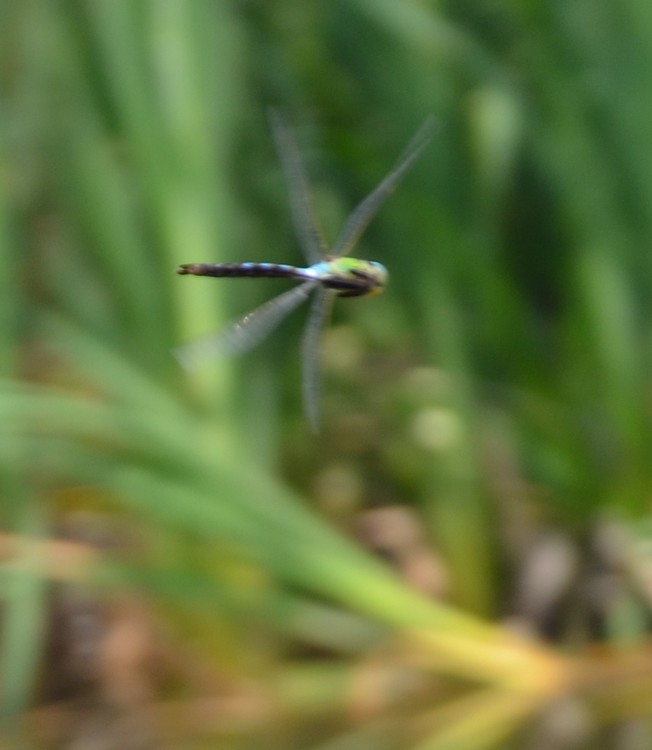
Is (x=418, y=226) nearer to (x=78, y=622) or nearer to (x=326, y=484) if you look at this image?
(x=326, y=484)

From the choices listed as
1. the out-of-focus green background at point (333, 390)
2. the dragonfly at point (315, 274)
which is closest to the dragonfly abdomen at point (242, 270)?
the dragonfly at point (315, 274)

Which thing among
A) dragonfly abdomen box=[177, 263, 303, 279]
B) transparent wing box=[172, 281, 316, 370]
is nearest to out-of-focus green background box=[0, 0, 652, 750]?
transparent wing box=[172, 281, 316, 370]

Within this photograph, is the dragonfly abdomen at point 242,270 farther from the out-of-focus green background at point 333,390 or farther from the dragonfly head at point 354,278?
the out-of-focus green background at point 333,390

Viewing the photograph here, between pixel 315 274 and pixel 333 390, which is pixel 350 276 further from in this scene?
pixel 333 390

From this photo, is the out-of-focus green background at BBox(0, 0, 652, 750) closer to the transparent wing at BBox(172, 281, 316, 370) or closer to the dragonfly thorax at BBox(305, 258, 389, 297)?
the transparent wing at BBox(172, 281, 316, 370)

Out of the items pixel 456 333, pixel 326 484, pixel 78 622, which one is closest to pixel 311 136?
pixel 456 333

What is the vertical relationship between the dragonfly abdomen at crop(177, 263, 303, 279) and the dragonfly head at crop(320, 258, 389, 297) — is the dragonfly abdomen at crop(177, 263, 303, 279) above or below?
above

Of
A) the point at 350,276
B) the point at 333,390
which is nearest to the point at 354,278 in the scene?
the point at 350,276
